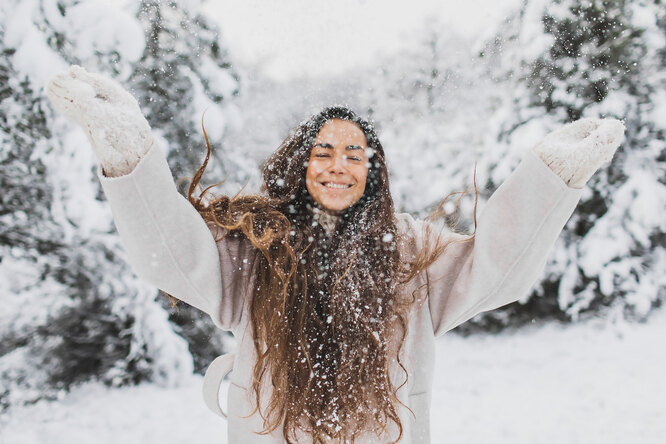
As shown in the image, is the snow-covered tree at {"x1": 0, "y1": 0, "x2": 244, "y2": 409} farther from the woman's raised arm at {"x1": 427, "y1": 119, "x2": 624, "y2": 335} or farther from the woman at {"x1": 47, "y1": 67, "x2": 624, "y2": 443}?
the woman's raised arm at {"x1": 427, "y1": 119, "x2": 624, "y2": 335}

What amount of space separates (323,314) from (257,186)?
1421mm

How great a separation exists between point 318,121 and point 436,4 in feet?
24.5

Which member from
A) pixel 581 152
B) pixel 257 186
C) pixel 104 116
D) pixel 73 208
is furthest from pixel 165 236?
pixel 73 208

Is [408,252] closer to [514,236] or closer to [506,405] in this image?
[514,236]

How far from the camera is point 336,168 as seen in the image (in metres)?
1.41

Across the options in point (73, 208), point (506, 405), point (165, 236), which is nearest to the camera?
point (165, 236)

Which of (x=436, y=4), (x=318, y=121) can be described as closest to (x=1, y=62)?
(x=318, y=121)

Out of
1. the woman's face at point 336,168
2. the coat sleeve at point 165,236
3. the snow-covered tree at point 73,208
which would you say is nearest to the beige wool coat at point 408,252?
the coat sleeve at point 165,236

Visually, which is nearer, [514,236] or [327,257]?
[514,236]

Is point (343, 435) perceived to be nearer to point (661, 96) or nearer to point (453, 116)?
point (661, 96)

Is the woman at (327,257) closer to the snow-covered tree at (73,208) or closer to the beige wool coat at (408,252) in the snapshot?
the beige wool coat at (408,252)

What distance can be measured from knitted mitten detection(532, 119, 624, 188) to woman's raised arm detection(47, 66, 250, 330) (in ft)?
2.76

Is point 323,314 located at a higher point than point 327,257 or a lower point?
lower

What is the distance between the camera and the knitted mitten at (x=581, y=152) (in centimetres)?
100
